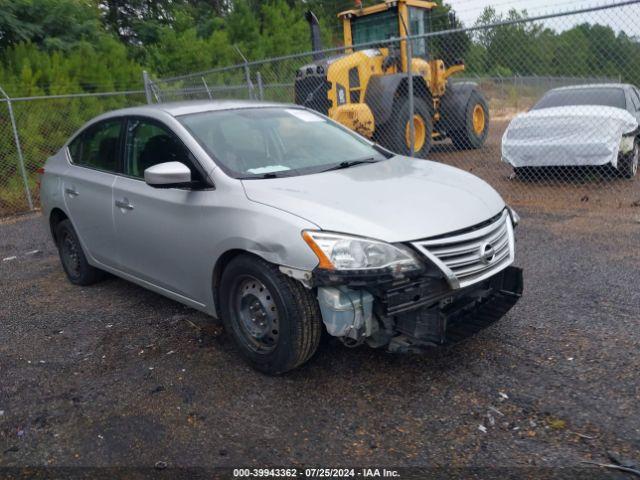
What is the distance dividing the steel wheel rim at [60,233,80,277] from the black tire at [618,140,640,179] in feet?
23.9

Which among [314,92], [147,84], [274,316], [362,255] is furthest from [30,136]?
[362,255]

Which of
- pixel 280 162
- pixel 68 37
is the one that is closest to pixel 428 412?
pixel 280 162

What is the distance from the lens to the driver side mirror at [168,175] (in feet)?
11.9

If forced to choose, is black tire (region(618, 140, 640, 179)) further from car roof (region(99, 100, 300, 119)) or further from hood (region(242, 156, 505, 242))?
car roof (region(99, 100, 300, 119))

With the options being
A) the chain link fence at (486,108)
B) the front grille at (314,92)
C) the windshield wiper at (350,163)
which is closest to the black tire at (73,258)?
the windshield wiper at (350,163)

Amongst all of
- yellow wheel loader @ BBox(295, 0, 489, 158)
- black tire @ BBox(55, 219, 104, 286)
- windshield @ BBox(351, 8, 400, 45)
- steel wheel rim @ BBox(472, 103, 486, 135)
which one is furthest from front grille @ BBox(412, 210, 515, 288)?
steel wheel rim @ BBox(472, 103, 486, 135)

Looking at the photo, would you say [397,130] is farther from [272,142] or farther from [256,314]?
[256,314]

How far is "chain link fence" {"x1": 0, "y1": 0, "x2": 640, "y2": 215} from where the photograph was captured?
26.9 ft

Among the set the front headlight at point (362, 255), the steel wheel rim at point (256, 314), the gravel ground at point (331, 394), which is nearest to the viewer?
the gravel ground at point (331, 394)

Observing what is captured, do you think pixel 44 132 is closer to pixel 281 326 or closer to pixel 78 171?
pixel 78 171

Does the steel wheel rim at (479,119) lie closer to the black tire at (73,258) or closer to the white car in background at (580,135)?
the white car in background at (580,135)

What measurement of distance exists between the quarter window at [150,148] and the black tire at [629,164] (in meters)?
6.88

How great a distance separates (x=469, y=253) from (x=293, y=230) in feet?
3.21

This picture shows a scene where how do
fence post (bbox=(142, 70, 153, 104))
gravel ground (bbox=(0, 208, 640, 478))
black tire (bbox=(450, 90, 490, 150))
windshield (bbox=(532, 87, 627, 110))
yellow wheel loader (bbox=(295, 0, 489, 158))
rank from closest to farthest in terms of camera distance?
gravel ground (bbox=(0, 208, 640, 478)) < windshield (bbox=(532, 87, 627, 110)) < yellow wheel loader (bbox=(295, 0, 489, 158)) < fence post (bbox=(142, 70, 153, 104)) < black tire (bbox=(450, 90, 490, 150))
